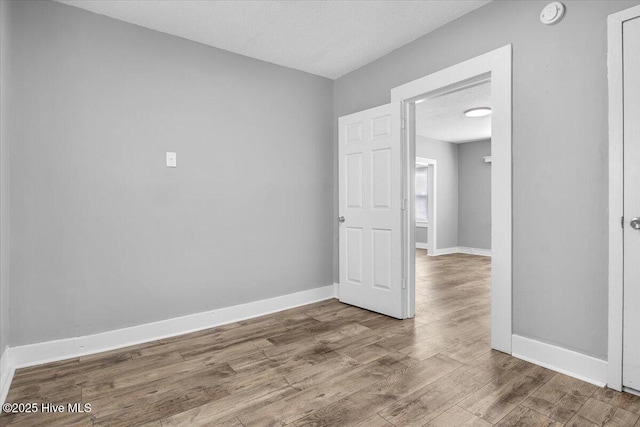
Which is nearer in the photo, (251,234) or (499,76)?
(499,76)

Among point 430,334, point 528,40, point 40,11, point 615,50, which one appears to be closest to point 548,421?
point 430,334

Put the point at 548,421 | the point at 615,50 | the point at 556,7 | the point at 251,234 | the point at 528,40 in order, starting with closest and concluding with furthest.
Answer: the point at 548,421
the point at 615,50
the point at 556,7
the point at 528,40
the point at 251,234

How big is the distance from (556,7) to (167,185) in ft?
9.86

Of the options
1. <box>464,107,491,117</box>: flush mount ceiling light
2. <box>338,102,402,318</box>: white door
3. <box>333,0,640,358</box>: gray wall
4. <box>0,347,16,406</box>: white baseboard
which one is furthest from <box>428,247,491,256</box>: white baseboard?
<box>0,347,16,406</box>: white baseboard

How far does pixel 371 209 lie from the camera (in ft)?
10.7

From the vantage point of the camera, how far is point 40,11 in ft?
7.52

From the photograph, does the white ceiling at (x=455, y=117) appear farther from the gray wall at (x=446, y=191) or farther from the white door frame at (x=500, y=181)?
the white door frame at (x=500, y=181)

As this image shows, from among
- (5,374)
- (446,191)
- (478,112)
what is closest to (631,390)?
(5,374)

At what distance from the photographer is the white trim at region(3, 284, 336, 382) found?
2256mm

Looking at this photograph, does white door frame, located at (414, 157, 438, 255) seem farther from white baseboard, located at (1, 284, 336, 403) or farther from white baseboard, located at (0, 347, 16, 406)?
white baseboard, located at (0, 347, 16, 406)

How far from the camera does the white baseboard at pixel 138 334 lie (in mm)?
2229

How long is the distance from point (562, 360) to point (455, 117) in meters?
4.37

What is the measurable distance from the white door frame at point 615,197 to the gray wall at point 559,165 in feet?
0.15

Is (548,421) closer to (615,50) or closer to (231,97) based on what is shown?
(615,50)
